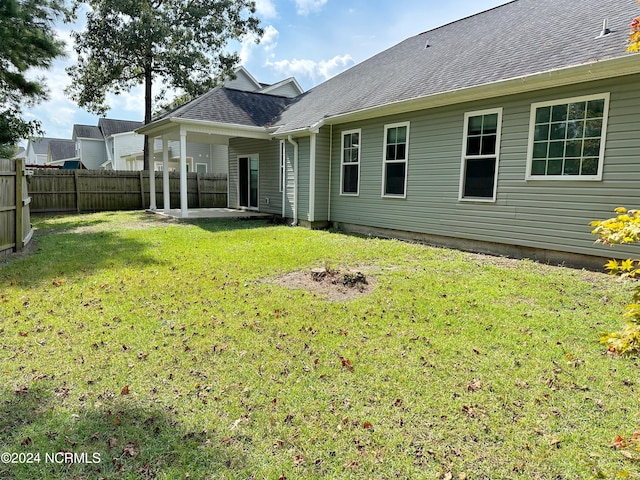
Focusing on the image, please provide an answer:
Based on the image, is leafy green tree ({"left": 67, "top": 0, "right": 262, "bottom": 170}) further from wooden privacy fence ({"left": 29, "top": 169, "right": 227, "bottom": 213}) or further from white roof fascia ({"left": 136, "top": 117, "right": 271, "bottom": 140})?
white roof fascia ({"left": 136, "top": 117, "right": 271, "bottom": 140})

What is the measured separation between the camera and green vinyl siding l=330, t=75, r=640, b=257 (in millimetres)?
6004

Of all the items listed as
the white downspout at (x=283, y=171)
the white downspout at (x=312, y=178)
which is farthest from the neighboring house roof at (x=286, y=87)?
the white downspout at (x=312, y=178)

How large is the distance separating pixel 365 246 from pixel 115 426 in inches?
267

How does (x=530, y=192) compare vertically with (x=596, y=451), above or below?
above

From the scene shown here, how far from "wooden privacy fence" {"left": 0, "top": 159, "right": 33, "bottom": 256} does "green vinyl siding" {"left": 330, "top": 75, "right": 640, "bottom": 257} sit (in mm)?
7650

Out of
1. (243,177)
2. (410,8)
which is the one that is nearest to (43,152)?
(243,177)

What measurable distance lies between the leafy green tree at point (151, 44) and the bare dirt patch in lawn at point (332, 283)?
59.0 ft

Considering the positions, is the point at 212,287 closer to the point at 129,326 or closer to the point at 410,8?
the point at 129,326

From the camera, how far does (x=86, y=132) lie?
36.0m

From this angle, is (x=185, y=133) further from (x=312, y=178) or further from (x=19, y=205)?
(x=19, y=205)

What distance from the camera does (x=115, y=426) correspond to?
8.43ft

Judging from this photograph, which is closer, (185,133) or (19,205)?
(19,205)

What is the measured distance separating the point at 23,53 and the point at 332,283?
11.6 m

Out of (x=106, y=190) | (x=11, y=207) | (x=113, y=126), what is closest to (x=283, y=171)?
(x=11, y=207)
